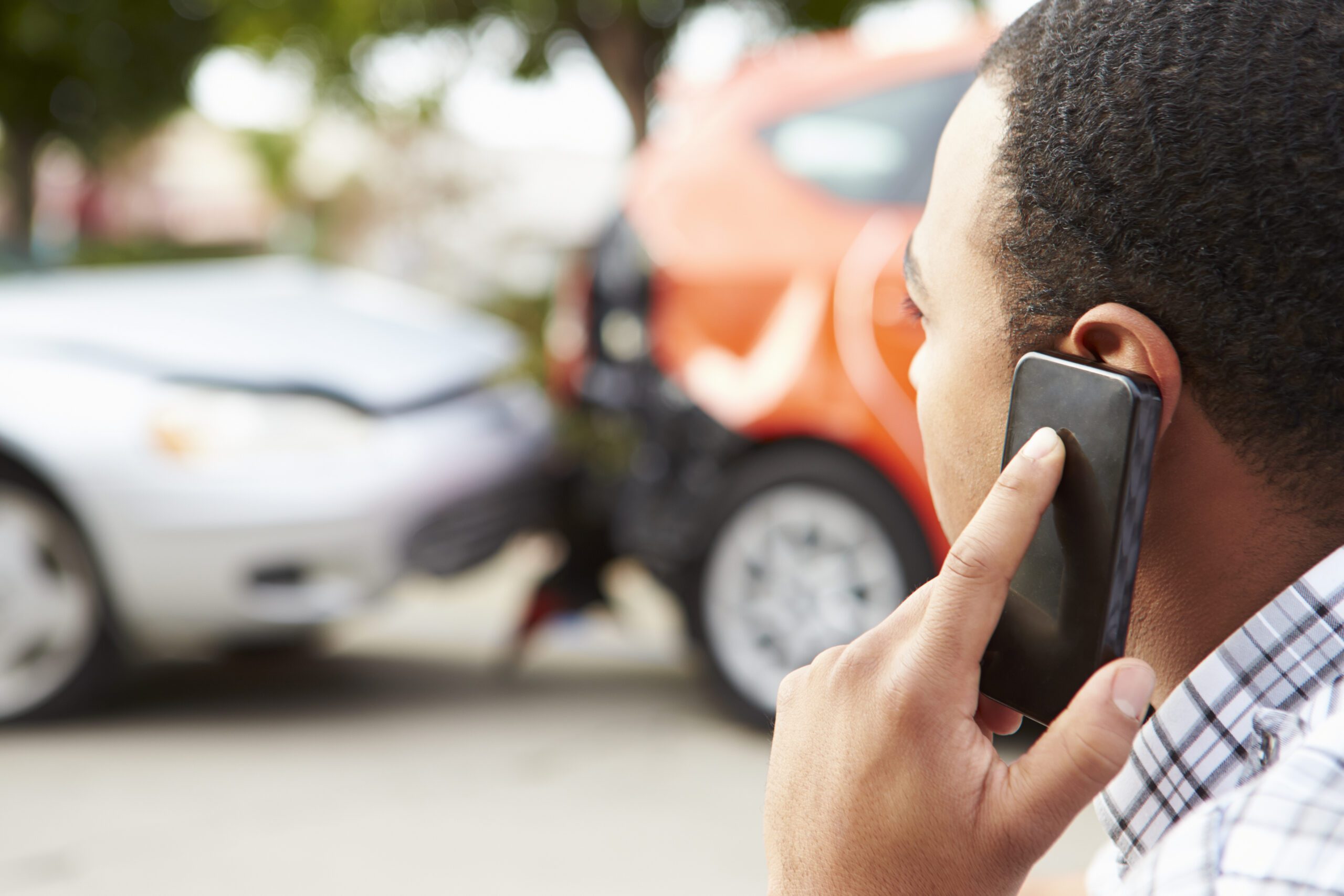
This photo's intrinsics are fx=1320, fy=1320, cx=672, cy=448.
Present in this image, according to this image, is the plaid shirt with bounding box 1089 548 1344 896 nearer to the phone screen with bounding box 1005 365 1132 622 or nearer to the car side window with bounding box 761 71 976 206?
the phone screen with bounding box 1005 365 1132 622

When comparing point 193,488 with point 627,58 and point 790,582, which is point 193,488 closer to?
point 790,582

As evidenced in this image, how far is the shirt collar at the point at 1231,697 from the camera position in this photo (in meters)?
0.80

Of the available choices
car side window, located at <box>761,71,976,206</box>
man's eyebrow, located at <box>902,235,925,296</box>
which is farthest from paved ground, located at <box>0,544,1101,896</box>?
man's eyebrow, located at <box>902,235,925,296</box>

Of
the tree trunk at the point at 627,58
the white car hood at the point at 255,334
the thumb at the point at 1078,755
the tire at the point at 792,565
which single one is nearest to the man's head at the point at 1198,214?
the thumb at the point at 1078,755

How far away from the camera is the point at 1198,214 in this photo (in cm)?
82

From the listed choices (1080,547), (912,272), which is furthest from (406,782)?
(1080,547)

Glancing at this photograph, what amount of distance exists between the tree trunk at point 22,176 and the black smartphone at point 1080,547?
750 inches

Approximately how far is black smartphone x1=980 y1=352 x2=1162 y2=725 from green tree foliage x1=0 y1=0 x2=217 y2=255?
16.1 meters

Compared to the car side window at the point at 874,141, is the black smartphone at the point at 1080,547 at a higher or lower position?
higher

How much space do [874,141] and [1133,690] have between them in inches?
120

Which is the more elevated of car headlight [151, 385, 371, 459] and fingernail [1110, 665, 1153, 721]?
fingernail [1110, 665, 1153, 721]

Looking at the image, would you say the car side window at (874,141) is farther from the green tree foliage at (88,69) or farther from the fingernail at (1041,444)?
the green tree foliage at (88,69)

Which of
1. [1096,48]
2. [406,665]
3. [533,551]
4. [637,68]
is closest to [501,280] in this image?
[637,68]

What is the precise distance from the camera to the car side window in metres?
3.52
